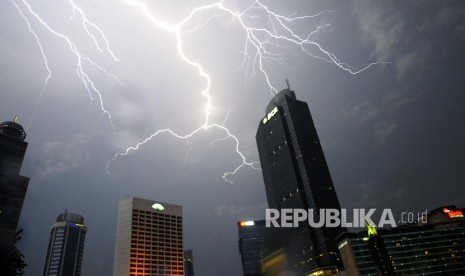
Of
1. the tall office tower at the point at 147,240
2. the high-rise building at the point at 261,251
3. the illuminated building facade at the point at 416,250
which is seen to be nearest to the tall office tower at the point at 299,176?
the illuminated building facade at the point at 416,250

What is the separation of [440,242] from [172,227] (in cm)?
11808

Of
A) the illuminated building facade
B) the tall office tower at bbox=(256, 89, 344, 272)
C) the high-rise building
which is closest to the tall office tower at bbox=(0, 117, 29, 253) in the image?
the illuminated building facade

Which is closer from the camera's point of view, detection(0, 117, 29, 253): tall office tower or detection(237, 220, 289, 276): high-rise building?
detection(0, 117, 29, 253): tall office tower

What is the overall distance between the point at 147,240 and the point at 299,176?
77.7 m

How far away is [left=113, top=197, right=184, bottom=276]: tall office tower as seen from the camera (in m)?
149

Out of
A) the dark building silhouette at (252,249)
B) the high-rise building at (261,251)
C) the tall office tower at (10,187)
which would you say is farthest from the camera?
the dark building silhouette at (252,249)

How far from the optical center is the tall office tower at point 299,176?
489 feet

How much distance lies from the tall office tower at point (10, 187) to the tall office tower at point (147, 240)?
96.9m

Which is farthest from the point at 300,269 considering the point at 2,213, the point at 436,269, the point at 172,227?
the point at 2,213

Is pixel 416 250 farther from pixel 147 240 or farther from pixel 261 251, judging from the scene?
pixel 147 240

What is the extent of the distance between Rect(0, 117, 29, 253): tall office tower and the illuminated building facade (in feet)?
359

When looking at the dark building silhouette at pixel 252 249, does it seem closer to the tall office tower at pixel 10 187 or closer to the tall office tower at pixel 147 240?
the tall office tower at pixel 147 240

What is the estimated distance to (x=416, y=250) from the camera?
132m

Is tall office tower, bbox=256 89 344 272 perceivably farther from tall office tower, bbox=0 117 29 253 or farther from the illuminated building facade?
tall office tower, bbox=0 117 29 253
